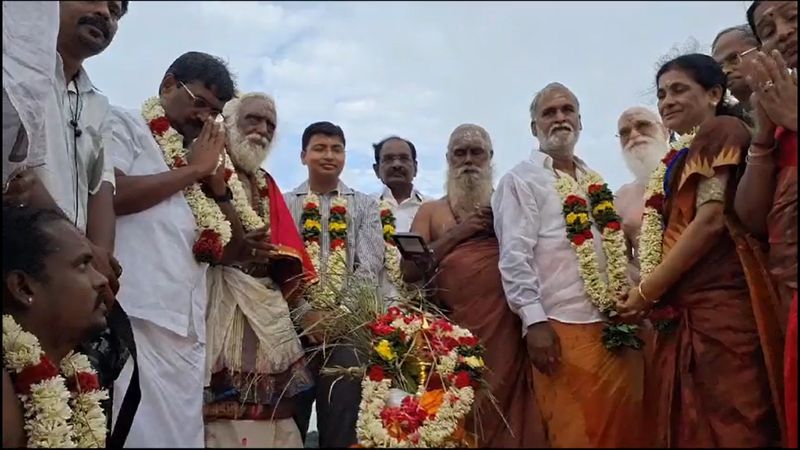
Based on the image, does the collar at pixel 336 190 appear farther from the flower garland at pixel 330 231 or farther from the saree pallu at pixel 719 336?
the saree pallu at pixel 719 336

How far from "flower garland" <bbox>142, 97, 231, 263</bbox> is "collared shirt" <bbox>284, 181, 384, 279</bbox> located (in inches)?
43.8

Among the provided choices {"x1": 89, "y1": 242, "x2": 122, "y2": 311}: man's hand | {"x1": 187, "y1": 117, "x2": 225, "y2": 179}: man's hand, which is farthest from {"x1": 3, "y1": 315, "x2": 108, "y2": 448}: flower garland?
{"x1": 187, "y1": 117, "x2": 225, "y2": 179}: man's hand

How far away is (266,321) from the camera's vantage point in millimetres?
4215

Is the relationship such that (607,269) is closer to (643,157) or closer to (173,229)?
(643,157)

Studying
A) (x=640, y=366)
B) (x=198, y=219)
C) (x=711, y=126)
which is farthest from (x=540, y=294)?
(x=198, y=219)

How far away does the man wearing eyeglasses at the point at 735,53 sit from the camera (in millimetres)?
4266

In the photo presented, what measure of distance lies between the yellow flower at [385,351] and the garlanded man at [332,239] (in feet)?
2.40

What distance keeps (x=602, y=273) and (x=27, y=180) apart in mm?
3020

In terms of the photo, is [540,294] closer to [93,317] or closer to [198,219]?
[198,219]

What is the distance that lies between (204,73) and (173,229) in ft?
2.94

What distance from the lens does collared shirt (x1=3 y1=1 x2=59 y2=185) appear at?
8.60 feet

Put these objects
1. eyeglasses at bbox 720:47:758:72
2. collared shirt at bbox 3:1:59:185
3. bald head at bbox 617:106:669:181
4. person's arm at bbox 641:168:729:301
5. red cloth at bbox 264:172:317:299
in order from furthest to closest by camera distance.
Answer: bald head at bbox 617:106:669:181, red cloth at bbox 264:172:317:299, eyeglasses at bbox 720:47:758:72, person's arm at bbox 641:168:729:301, collared shirt at bbox 3:1:59:185

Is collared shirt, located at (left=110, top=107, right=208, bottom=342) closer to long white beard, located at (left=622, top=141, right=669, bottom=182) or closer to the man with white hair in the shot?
the man with white hair

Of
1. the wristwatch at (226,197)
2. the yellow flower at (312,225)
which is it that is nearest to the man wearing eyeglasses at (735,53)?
the yellow flower at (312,225)
